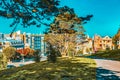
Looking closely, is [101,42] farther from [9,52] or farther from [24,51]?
[9,52]

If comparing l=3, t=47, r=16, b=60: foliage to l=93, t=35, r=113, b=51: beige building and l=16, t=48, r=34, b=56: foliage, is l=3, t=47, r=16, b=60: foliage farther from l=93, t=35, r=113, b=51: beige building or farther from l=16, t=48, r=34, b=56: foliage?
l=93, t=35, r=113, b=51: beige building

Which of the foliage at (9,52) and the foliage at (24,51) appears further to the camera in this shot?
the foliage at (24,51)

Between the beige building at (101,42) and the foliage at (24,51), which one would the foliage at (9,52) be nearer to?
the foliage at (24,51)

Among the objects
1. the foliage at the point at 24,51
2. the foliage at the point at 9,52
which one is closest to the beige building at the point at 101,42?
the foliage at the point at 24,51

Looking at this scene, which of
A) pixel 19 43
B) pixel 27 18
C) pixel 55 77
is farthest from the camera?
pixel 19 43

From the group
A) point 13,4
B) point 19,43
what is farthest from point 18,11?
point 19,43

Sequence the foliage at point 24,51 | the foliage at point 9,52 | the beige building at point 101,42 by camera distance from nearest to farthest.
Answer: the foliage at point 9,52, the foliage at point 24,51, the beige building at point 101,42

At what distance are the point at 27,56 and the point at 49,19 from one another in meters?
153

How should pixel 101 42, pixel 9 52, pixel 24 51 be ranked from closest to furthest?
pixel 9 52, pixel 24 51, pixel 101 42

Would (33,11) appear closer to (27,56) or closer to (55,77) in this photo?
(55,77)

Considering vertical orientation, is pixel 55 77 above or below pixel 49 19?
below

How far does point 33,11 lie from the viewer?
44.8 ft

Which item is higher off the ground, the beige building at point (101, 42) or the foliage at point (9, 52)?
the beige building at point (101, 42)

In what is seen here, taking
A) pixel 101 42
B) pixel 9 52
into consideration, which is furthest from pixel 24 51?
pixel 101 42
